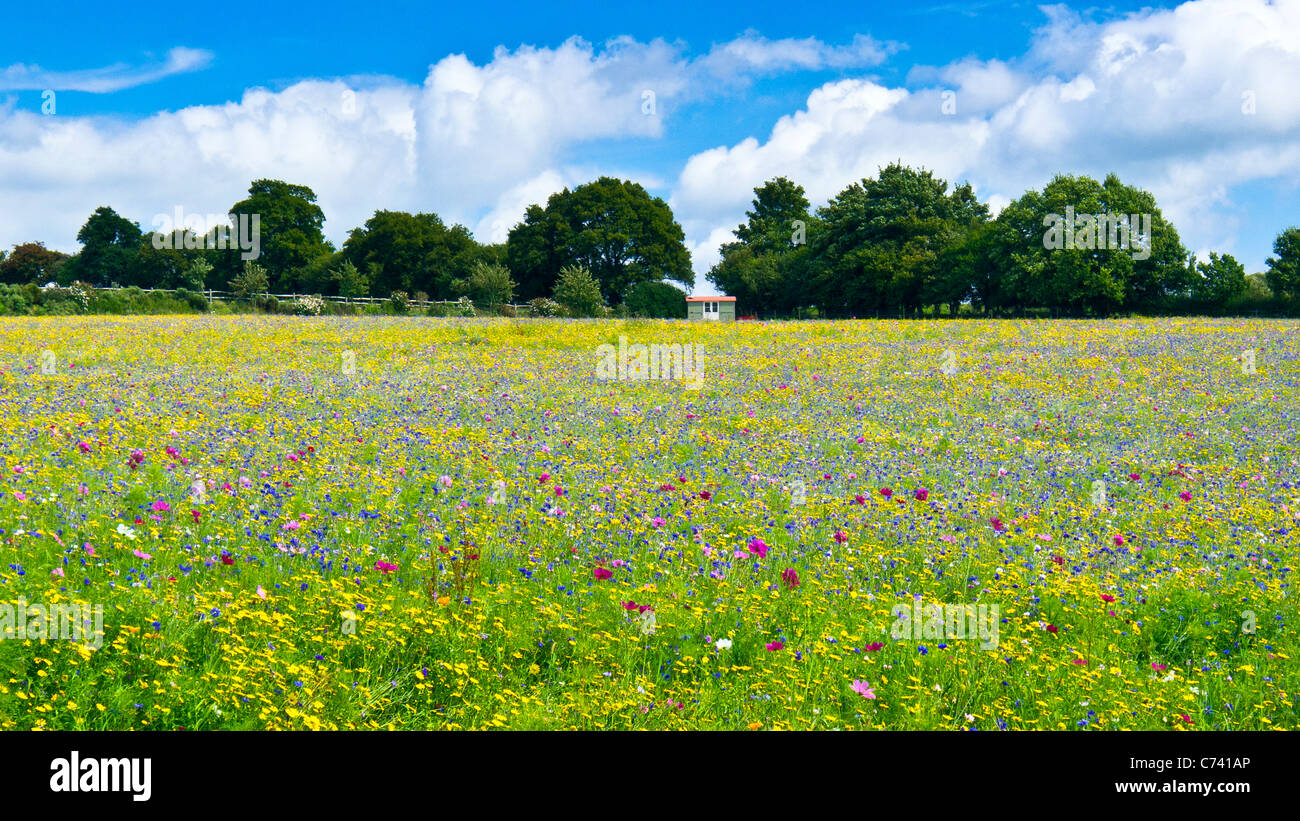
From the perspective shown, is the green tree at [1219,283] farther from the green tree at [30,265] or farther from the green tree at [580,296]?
the green tree at [30,265]

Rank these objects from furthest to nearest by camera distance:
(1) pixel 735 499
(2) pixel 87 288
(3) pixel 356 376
Answer: (2) pixel 87 288, (3) pixel 356 376, (1) pixel 735 499

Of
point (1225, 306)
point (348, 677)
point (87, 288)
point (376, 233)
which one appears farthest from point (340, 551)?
point (376, 233)

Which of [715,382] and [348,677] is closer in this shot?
[348,677]

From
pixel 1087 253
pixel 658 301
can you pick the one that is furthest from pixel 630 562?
pixel 658 301

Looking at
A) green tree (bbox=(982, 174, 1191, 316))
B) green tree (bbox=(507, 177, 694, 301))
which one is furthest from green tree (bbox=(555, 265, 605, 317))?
green tree (bbox=(507, 177, 694, 301))

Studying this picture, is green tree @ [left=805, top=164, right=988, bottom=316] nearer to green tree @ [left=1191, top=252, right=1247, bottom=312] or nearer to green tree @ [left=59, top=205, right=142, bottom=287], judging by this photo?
green tree @ [left=1191, top=252, right=1247, bottom=312]

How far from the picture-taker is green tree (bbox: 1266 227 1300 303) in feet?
210

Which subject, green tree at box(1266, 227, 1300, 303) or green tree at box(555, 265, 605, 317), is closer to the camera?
green tree at box(555, 265, 605, 317)

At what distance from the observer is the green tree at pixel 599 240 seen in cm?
9288

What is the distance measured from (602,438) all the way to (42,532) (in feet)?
22.4

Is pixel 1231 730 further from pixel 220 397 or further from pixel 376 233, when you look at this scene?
pixel 376 233

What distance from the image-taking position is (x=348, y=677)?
516 cm

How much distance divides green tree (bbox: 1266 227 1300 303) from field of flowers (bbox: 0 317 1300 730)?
205ft
